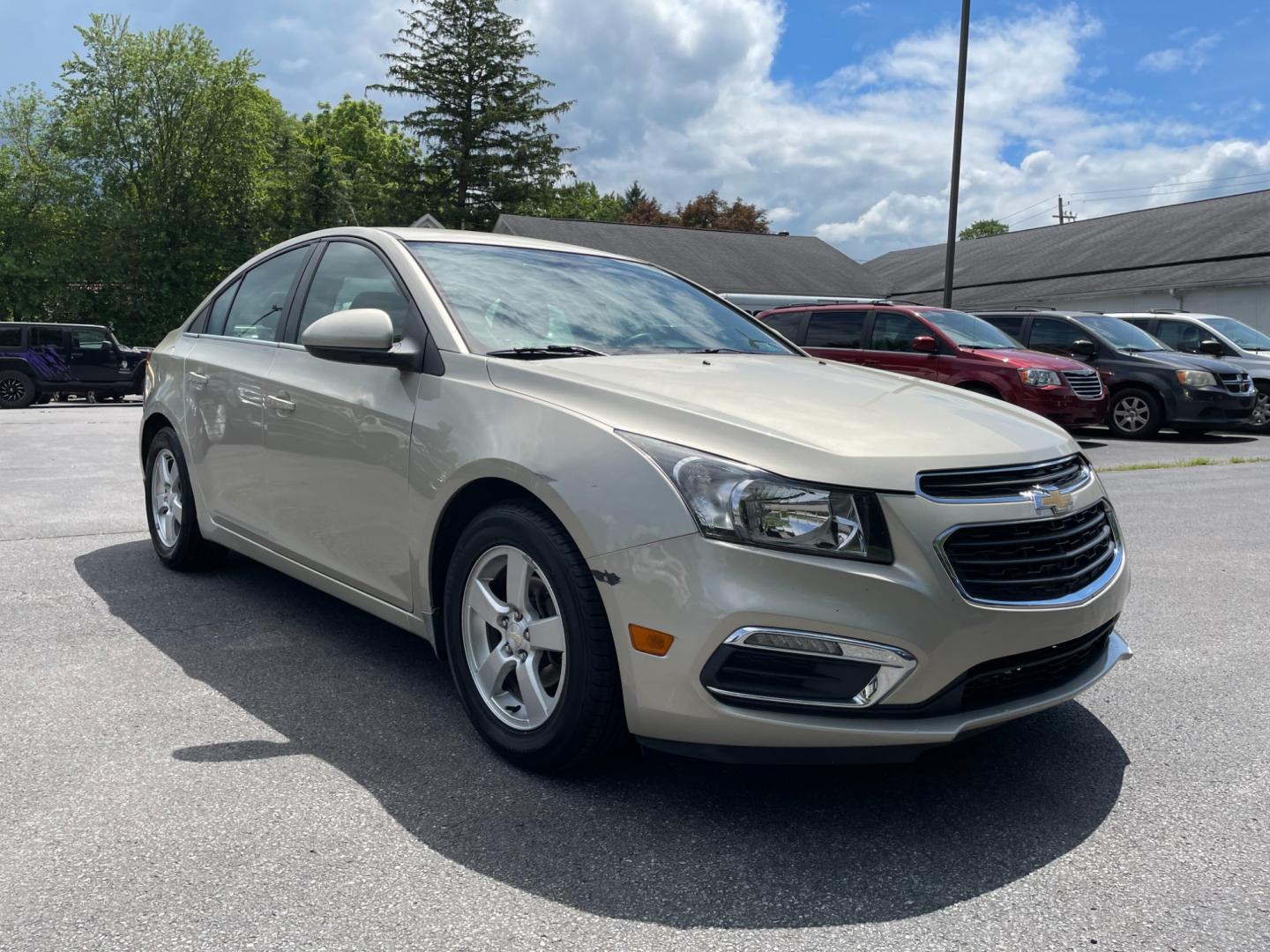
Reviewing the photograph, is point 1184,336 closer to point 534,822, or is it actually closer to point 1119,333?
point 1119,333

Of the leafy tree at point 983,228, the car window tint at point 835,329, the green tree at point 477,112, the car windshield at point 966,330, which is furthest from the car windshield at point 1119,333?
the leafy tree at point 983,228

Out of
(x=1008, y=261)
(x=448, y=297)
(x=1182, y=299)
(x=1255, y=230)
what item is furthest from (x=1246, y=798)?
(x=1008, y=261)

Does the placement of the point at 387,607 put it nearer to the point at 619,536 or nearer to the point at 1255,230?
the point at 619,536

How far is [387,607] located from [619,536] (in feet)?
4.17

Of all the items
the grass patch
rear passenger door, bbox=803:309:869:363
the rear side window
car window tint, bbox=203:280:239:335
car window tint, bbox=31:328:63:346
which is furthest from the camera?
car window tint, bbox=31:328:63:346

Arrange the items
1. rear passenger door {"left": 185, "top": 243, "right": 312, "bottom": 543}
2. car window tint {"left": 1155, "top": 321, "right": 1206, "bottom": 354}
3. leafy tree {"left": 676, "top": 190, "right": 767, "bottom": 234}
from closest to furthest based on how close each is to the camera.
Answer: rear passenger door {"left": 185, "top": 243, "right": 312, "bottom": 543}
car window tint {"left": 1155, "top": 321, "right": 1206, "bottom": 354}
leafy tree {"left": 676, "top": 190, "right": 767, "bottom": 234}

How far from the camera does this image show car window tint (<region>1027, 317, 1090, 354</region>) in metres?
15.6

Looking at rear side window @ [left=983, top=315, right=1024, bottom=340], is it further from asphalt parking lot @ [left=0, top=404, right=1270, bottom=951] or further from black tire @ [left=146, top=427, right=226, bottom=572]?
black tire @ [left=146, top=427, right=226, bottom=572]

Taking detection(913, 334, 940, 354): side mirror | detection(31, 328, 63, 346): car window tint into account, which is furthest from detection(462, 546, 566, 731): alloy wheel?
detection(31, 328, 63, 346): car window tint

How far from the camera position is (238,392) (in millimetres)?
4613

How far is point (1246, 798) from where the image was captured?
10.0ft

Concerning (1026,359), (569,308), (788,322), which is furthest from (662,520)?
(788,322)

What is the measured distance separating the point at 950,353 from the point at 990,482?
1093cm

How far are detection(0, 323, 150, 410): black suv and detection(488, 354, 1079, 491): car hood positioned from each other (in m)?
21.0
